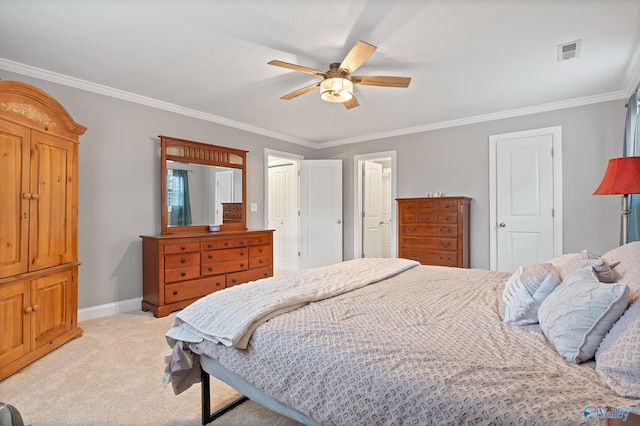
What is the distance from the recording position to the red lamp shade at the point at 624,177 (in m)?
2.46

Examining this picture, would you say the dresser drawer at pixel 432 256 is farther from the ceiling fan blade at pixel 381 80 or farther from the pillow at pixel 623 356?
the pillow at pixel 623 356

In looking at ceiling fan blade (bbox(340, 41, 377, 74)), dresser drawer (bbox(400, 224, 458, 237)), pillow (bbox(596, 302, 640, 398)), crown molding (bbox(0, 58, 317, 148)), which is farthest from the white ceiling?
pillow (bbox(596, 302, 640, 398))

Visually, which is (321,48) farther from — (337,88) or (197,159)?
(197,159)

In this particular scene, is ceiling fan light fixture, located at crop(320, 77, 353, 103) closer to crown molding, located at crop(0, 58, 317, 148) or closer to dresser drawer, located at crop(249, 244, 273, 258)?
crown molding, located at crop(0, 58, 317, 148)

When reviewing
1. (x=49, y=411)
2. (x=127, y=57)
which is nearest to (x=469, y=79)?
(x=127, y=57)

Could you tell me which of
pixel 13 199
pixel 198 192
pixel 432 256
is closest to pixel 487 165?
pixel 432 256

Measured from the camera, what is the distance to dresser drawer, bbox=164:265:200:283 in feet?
11.3

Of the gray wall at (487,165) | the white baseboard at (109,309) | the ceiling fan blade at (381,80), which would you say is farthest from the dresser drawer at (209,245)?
the gray wall at (487,165)

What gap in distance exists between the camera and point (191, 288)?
11.9ft

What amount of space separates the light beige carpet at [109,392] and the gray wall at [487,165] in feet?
12.4

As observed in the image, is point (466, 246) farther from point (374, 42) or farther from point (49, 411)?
point (49, 411)

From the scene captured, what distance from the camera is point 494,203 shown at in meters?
4.38

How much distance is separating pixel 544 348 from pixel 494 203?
360cm

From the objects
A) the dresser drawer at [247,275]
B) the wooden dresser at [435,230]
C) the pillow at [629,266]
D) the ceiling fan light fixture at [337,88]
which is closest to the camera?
the pillow at [629,266]
